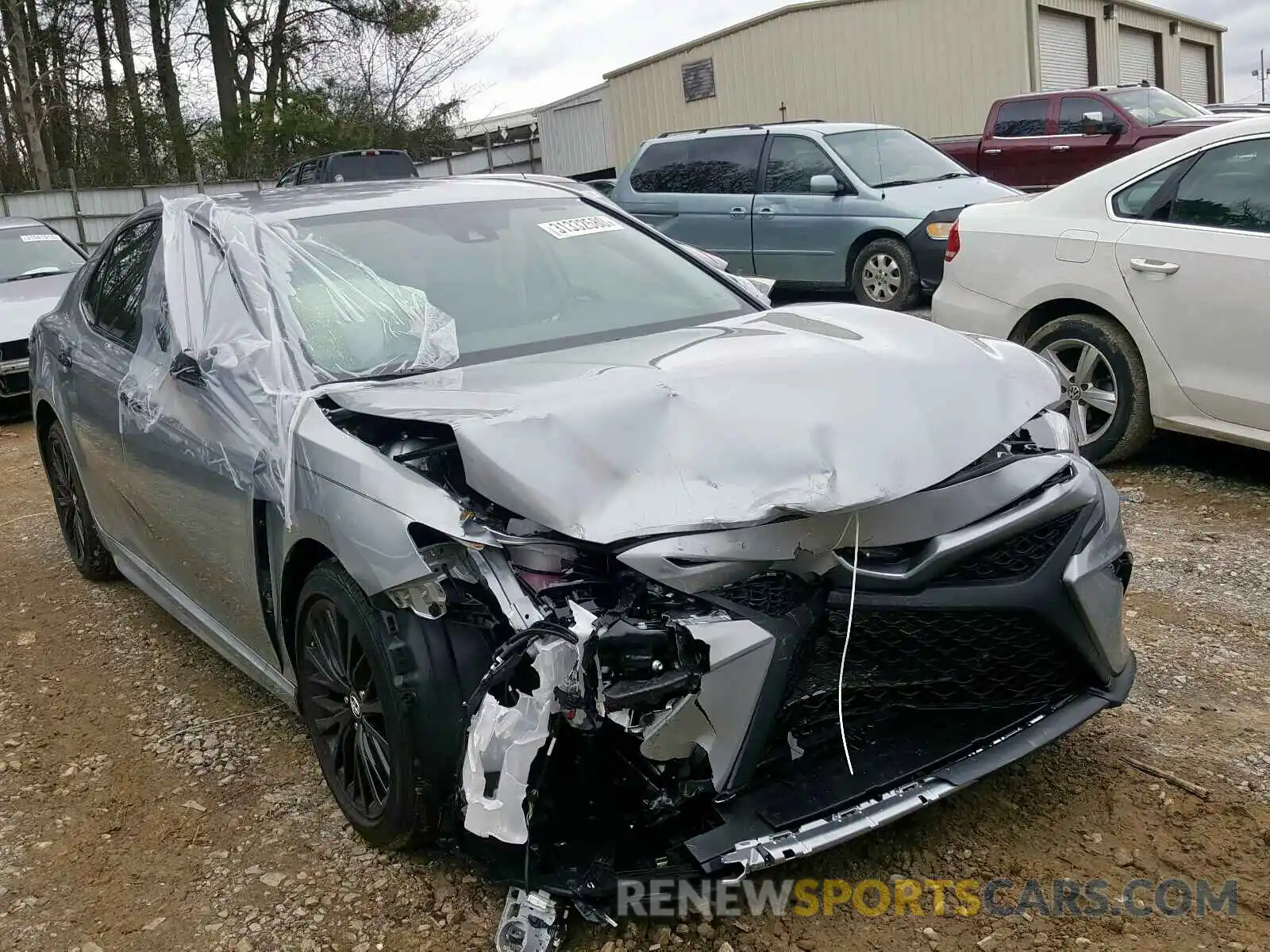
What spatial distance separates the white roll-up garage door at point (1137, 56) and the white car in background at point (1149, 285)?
74.9ft

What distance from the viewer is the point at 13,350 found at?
9.01 meters

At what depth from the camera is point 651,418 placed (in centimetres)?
251

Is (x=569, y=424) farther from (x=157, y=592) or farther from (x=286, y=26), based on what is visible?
(x=286, y=26)

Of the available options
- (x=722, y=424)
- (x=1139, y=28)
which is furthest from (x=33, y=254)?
→ (x=1139, y=28)

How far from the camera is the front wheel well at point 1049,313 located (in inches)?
213

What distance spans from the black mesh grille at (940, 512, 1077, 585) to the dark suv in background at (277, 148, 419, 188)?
12811mm

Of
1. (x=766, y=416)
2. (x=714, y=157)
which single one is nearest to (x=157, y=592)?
(x=766, y=416)

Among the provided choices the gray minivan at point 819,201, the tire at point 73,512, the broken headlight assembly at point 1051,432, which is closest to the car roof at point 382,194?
the tire at point 73,512

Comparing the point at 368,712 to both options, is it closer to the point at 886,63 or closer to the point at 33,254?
the point at 33,254

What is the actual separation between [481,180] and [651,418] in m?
1.99

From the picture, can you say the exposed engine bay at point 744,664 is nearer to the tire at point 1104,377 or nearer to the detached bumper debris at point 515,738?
the detached bumper debris at point 515,738

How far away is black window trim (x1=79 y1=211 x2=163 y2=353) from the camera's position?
404 cm

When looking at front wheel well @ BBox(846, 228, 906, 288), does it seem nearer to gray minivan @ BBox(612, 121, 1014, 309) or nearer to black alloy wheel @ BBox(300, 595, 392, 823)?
gray minivan @ BBox(612, 121, 1014, 309)

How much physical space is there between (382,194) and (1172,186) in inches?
135
